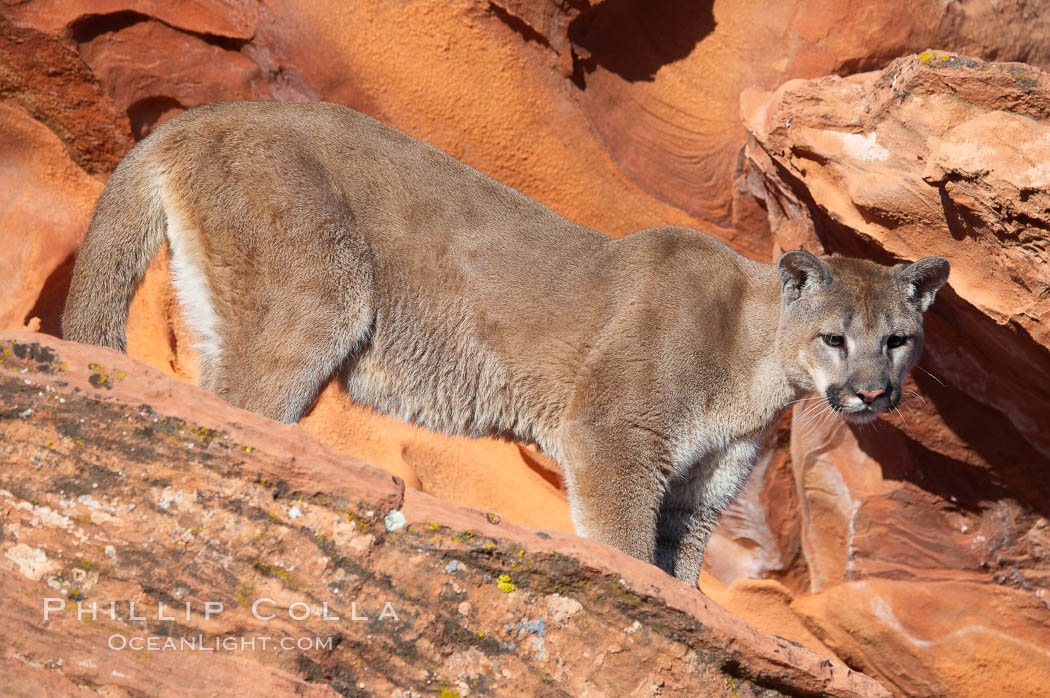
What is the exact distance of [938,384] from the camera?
20.2ft

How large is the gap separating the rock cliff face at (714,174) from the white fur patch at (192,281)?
220 centimetres

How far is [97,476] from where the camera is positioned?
128 inches

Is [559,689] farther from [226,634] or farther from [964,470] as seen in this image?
[964,470]

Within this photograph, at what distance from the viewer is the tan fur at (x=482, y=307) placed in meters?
4.54

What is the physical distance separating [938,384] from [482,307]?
288 centimetres

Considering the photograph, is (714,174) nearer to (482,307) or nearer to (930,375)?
(930,375)

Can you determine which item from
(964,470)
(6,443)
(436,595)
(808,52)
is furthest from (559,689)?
(808,52)

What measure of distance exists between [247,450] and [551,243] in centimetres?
235

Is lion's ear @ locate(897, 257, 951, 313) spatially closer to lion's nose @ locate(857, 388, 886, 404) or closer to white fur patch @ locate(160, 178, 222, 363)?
lion's nose @ locate(857, 388, 886, 404)

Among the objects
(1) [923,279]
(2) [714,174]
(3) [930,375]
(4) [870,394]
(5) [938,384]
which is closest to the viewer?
(4) [870,394]

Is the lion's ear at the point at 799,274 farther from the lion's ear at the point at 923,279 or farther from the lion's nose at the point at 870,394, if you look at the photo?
the lion's nose at the point at 870,394

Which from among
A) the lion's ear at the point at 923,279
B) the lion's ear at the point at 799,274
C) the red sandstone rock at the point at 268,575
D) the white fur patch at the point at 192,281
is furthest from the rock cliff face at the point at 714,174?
the red sandstone rock at the point at 268,575

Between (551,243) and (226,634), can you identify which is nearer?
(226,634)

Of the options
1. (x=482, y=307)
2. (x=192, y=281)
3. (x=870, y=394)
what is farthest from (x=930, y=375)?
(x=192, y=281)
